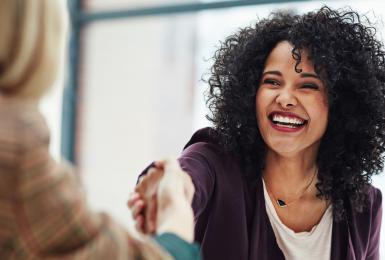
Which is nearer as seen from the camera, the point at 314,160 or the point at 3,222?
the point at 3,222

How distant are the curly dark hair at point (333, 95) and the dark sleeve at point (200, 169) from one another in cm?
12

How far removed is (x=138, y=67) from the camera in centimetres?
400

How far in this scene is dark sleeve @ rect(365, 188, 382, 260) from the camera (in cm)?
182

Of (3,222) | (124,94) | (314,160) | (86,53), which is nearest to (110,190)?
(124,94)

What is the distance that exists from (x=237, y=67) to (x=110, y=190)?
2450 mm

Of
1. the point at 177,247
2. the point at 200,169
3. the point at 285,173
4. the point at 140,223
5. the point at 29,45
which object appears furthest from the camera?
the point at 285,173

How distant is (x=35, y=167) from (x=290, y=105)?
103cm

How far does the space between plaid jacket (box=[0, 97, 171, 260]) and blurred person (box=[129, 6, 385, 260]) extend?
771mm

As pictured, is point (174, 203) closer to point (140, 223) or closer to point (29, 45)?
point (140, 223)

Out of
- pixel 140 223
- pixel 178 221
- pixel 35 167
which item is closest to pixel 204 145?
pixel 140 223

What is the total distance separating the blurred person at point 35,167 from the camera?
0.75m

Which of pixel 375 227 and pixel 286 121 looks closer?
pixel 286 121

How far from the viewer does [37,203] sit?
772 mm

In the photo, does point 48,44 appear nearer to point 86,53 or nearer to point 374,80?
point 374,80
